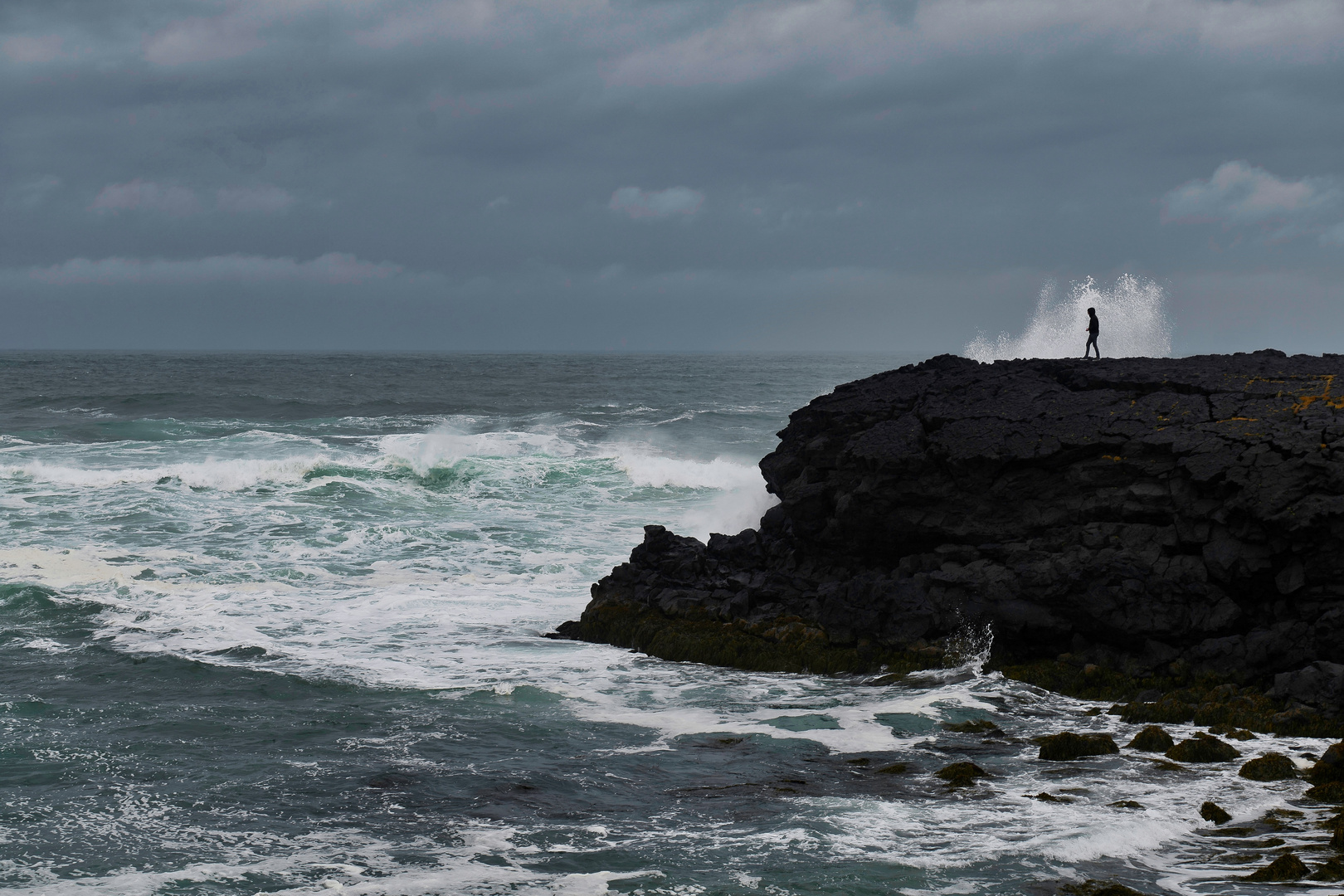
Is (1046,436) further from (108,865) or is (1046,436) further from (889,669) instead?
(108,865)

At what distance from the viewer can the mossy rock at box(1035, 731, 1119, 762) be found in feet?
34.1

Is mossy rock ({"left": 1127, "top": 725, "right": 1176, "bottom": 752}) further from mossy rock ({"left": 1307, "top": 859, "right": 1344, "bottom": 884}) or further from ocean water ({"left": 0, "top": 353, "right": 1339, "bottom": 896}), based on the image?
mossy rock ({"left": 1307, "top": 859, "right": 1344, "bottom": 884})

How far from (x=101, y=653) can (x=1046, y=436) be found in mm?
12877

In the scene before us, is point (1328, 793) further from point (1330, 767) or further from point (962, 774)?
point (962, 774)

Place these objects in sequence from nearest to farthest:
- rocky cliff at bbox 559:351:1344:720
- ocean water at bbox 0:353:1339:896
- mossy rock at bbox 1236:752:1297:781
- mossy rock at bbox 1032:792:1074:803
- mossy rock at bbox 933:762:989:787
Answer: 1. ocean water at bbox 0:353:1339:896
2. mossy rock at bbox 1032:792:1074:803
3. mossy rock at bbox 1236:752:1297:781
4. mossy rock at bbox 933:762:989:787
5. rocky cliff at bbox 559:351:1344:720

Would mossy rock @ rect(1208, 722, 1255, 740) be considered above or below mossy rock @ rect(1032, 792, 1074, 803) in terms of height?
A: above

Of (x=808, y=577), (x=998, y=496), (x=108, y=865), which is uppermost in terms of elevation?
(x=998, y=496)

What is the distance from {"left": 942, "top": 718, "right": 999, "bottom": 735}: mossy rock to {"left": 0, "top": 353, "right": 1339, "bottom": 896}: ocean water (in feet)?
0.68

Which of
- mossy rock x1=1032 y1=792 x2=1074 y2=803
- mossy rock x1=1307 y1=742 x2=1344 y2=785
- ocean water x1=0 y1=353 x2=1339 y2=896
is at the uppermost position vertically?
mossy rock x1=1307 y1=742 x2=1344 y2=785

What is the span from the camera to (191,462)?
32625mm

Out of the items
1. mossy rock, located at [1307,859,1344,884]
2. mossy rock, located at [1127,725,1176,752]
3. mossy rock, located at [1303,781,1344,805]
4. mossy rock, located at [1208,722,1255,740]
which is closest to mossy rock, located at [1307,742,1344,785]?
mossy rock, located at [1303,781,1344,805]

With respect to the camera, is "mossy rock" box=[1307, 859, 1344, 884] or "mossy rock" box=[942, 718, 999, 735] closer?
"mossy rock" box=[1307, 859, 1344, 884]

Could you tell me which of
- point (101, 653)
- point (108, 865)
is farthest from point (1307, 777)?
point (101, 653)

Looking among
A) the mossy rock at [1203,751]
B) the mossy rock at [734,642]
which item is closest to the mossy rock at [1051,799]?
the mossy rock at [1203,751]
